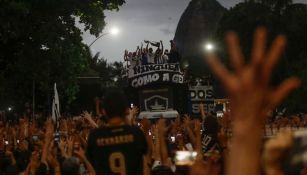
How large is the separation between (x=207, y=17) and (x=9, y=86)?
363ft

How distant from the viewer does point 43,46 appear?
2688 centimetres

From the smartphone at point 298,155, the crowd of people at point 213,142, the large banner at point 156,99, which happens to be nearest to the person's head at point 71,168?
the crowd of people at point 213,142

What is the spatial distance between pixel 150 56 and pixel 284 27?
2855 cm

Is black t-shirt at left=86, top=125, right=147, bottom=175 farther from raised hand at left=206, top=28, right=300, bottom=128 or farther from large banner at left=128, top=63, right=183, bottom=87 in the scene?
large banner at left=128, top=63, right=183, bottom=87

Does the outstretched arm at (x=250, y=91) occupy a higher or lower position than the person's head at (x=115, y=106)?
lower

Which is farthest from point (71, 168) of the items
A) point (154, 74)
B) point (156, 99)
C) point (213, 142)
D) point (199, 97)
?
point (154, 74)

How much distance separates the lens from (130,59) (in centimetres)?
3288

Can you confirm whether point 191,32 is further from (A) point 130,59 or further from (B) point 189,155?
(B) point 189,155

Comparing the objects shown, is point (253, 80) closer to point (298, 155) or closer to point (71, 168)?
point (298, 155)

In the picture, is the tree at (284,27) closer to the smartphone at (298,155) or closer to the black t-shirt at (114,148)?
the black t-shirt at (114,148)

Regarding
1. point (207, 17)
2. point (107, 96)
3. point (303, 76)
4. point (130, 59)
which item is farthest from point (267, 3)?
point (207, 17)

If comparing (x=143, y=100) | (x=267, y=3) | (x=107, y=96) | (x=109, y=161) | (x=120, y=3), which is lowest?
(x=109, y=161)

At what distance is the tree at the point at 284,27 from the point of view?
53.8 metres

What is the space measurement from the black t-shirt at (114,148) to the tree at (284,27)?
49828 millimetres
